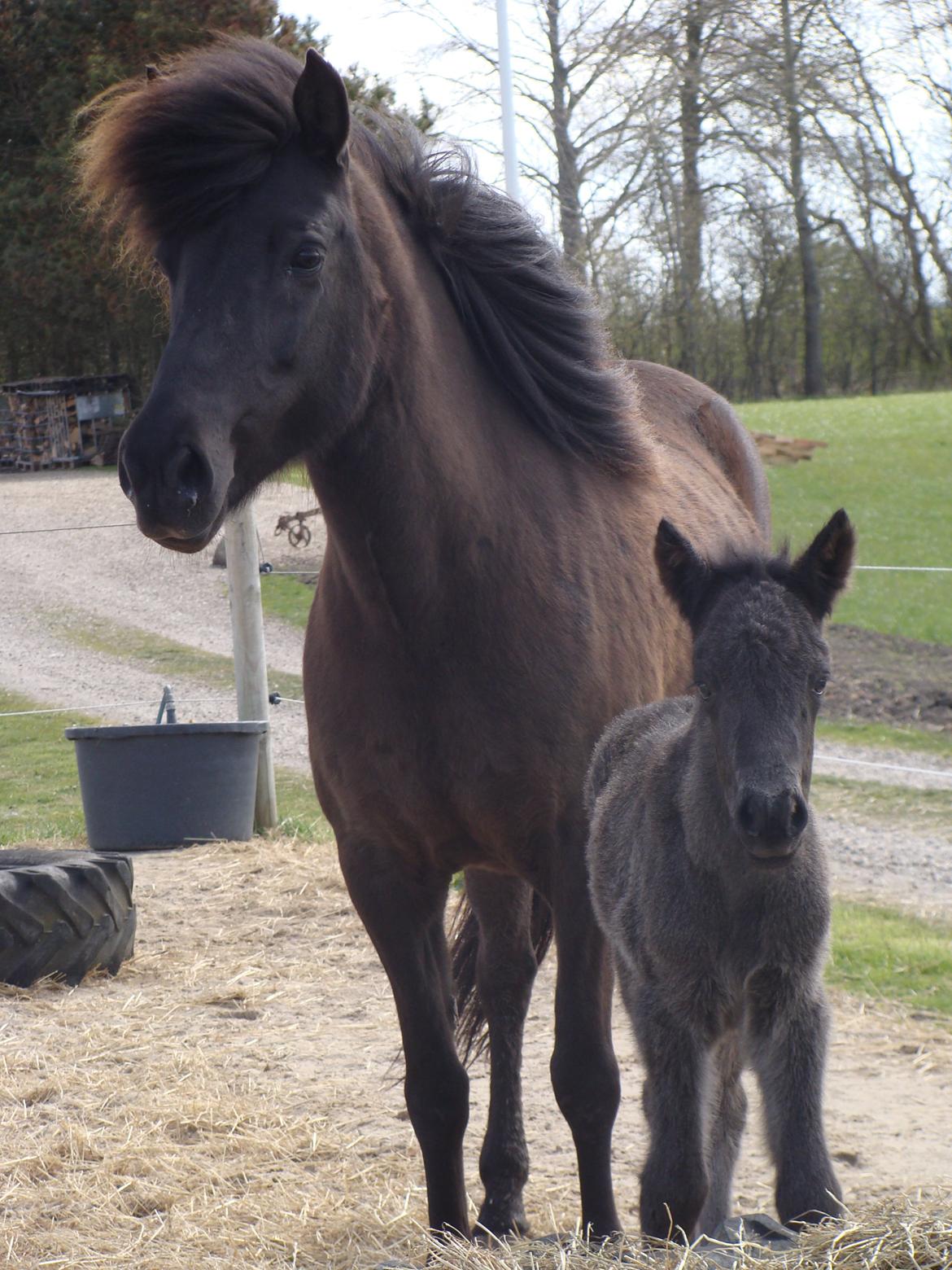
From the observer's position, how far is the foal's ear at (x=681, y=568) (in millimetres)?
2895

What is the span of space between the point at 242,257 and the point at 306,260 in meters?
0.12

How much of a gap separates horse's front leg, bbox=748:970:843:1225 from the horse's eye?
1658 mm

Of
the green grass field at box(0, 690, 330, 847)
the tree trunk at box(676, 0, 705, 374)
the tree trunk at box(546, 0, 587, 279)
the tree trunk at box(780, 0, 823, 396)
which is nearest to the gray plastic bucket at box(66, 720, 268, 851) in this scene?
the green grass field at box(0, 690, 330, 847)

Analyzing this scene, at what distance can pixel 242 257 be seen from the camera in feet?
8.28

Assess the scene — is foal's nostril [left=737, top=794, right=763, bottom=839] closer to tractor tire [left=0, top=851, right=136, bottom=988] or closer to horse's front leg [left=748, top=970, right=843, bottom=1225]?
horse's front leg [left=748, top=970, right=843, bottom=1225]

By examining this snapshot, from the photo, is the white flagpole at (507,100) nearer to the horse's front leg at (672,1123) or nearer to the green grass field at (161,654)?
the green grass field at (161,654)

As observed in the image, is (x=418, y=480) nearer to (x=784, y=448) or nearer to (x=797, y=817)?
(x=797, y=817)

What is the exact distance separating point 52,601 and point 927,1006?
948cm

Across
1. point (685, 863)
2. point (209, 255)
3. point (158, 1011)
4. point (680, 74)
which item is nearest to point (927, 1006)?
point (685, 863)

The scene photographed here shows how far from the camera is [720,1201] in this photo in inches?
123

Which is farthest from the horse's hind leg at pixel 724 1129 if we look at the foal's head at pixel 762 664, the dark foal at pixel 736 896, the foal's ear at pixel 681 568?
the foal's ear at pixel 681 568

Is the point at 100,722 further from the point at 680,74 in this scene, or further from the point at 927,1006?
the point at 680,74

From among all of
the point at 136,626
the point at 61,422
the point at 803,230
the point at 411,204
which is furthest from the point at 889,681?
the point at 803,230

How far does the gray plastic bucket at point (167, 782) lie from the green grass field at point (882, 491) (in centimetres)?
367
